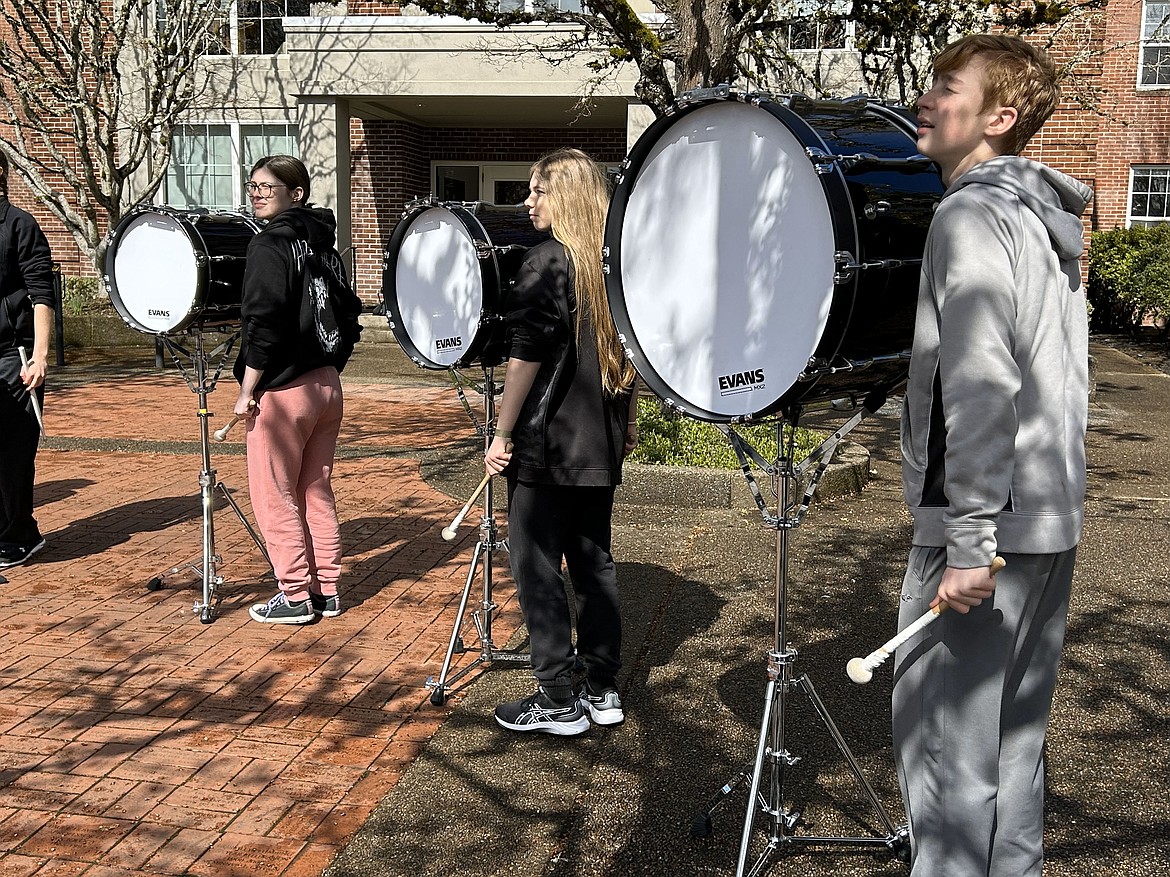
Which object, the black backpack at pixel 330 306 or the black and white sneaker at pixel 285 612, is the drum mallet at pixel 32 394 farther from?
the black backpack at pixel 330 306

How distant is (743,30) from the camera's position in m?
8.12

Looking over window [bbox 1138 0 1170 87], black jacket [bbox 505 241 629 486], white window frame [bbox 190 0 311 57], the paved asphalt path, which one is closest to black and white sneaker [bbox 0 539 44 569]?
the paved asphalt path

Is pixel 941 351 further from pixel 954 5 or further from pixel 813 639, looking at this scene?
pixel 954 5

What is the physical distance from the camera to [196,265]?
5.55 m

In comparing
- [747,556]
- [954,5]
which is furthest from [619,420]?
[954,5]

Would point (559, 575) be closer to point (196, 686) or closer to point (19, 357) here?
point (196, 686)

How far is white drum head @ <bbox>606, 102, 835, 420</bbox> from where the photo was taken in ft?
9.81

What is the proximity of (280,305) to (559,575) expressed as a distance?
181cm

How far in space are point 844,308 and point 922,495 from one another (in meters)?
0.54

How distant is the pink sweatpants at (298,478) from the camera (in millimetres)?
5277

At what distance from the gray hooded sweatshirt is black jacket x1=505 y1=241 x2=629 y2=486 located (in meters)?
1.66

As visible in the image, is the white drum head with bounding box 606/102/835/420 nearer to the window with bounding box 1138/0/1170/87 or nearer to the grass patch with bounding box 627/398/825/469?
the grass patch with bounding box 627/398/825/469

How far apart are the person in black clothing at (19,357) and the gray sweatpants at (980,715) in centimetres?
498

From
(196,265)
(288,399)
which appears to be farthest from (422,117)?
(288,399)
